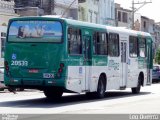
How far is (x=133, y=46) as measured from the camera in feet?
92.6

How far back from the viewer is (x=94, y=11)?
69.6 metres

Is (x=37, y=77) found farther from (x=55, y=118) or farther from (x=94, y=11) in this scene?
(x=94, y=11)

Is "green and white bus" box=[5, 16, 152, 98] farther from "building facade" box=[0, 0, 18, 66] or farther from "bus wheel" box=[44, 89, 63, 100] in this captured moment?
"building facade" box=[0, 0, 18, 66]

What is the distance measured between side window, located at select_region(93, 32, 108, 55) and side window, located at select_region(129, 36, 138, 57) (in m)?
3.35

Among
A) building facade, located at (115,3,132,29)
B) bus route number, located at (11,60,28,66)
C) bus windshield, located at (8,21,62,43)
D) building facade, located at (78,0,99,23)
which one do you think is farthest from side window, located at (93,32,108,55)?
building facade, located at (115,3,132,29)

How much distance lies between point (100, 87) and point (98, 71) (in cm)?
80

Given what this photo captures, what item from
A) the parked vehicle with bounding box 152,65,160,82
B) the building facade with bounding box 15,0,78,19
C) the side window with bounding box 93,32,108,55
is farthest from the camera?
the building facade with bounding box 15,0,78,19

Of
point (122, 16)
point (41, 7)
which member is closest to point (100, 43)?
point (41, 7)

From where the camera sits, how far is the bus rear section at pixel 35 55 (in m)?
20.7

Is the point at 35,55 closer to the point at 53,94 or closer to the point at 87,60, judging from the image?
the point at 87,60

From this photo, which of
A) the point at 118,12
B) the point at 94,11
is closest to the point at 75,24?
the point at 94,11

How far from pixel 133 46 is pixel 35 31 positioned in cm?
837

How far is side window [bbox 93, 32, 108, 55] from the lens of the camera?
23.6 meters

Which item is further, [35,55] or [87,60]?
[87,60]
